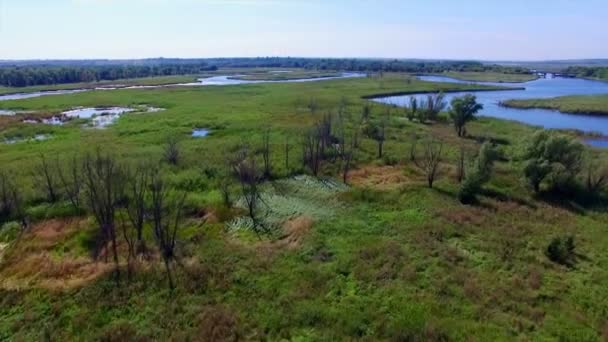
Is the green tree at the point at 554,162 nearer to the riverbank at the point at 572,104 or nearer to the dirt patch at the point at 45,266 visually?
the dirt patch at the point at 45,266

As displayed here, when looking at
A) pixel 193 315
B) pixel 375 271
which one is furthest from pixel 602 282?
pixel 193 315

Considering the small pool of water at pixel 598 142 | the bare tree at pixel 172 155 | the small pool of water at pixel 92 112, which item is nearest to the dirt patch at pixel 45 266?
the bare tree at pixel 172 155

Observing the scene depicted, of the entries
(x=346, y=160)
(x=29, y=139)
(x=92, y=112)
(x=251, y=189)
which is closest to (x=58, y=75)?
(x=92, y=112)

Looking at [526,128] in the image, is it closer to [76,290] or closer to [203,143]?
[203,143]

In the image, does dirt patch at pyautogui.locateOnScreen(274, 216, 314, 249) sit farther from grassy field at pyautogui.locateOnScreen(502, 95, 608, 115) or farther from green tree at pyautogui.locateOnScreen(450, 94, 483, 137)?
grassy field at pyautogui.locateOnScreen(502, 95, 608, 115)

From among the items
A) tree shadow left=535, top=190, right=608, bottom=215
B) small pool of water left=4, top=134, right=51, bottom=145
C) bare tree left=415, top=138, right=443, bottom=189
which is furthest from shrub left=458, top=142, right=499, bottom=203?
small pool of water left=4, top=134, right=51, bottom=145
